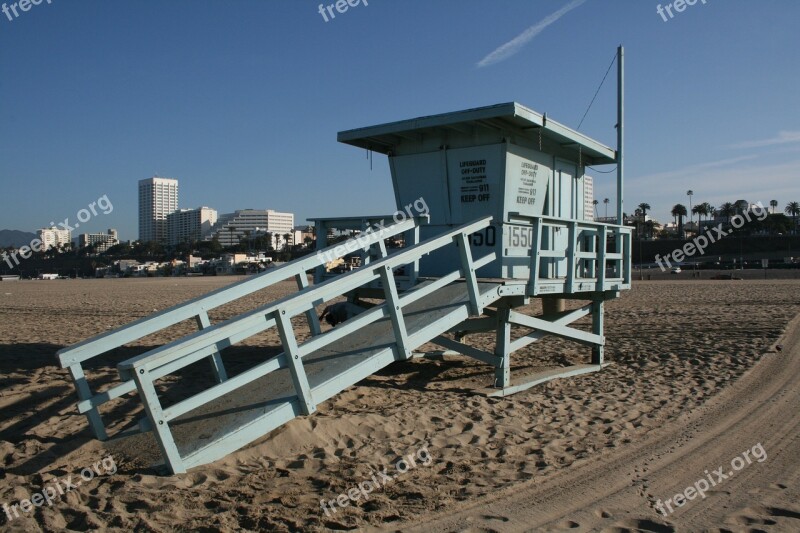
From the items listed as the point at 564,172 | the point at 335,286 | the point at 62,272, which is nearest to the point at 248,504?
the point at 335,286

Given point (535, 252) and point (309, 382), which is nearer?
point (309, 382)

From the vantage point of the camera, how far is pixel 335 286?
4.95m

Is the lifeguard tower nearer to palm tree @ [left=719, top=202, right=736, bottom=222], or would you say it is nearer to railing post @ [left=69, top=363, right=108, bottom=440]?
railing post @ [left=69, top=363, right=108, bottom=440]

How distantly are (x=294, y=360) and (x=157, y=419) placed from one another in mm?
1072

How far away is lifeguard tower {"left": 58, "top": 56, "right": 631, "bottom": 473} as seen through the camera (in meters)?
4.32

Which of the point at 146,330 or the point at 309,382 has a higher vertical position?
the point at 146,330

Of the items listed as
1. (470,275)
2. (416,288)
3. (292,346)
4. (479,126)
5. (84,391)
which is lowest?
(84,391)

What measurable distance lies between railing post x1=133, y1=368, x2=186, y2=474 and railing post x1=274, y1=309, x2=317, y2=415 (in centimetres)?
98

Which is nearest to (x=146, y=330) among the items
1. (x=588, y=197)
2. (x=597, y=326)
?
(x=597, y=326)

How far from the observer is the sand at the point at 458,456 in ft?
12.0

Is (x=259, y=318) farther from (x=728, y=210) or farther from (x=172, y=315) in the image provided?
(x=728, y=210)

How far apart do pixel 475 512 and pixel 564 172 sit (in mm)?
6700

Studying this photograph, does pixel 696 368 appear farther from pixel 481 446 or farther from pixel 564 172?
pixel 481 446

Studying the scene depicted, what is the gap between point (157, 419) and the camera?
3.91 m
